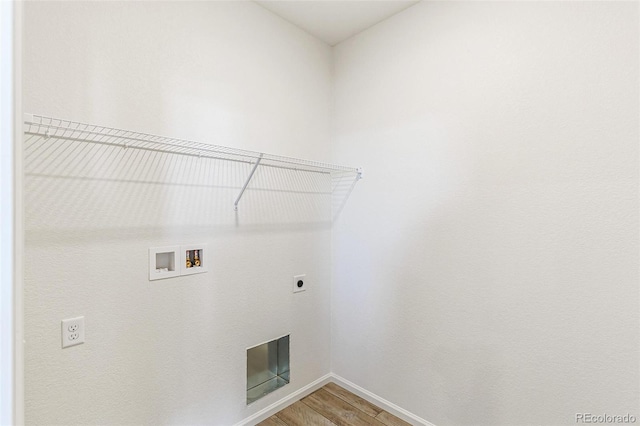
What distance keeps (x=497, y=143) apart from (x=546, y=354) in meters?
1.01

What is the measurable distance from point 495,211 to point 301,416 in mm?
1664

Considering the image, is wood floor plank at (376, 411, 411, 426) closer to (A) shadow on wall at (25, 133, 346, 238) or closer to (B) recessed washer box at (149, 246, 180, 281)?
(A) shadow on wall at (25, 133, 346, 238)

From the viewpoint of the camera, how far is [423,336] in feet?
6.04

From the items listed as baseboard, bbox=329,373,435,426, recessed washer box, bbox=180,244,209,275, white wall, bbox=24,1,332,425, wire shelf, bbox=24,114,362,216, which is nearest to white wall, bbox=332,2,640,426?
baseboard, bbox=329,373,435,426

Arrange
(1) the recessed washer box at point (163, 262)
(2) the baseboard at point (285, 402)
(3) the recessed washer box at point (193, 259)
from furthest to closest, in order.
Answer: (2) the baseboard at point (285, 402), (3) the recessed washer box at point (193, 259), (1) the recessed washer box at point (163, 262)

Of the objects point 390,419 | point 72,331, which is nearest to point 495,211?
point 390,419

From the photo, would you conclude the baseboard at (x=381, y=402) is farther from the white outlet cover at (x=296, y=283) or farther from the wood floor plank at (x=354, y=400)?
the white outlet cover at (x=296, y=283)

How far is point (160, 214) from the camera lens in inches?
58.9

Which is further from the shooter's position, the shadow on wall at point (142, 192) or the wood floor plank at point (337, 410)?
the wood floor plank at point (337, 410)

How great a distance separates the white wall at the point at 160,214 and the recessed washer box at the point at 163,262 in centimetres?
4

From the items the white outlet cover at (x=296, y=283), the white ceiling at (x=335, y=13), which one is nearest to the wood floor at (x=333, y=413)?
the white outlet cover at (x=296, y=283)

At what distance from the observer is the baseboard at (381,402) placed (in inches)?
73.4

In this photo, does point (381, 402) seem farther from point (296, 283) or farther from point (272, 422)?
point (296, 283)
